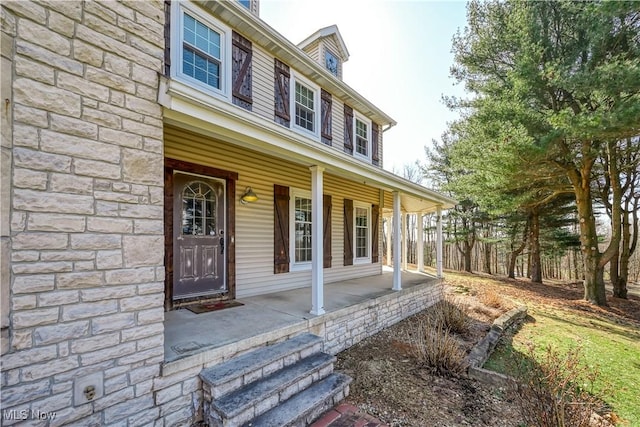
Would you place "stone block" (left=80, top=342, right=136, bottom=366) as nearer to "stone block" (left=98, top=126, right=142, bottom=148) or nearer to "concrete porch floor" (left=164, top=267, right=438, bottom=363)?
"concrete porch floor" (left=164, top=267, right=438, bottom=363)

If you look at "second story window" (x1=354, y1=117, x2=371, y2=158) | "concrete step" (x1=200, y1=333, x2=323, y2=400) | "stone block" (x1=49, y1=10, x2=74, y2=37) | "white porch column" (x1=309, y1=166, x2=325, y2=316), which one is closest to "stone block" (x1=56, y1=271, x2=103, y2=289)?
"concrete step" (x1=200, y1=333, x2=323, y2=400)

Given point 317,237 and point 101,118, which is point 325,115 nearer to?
point 317,237

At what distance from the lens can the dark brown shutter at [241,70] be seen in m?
4.96

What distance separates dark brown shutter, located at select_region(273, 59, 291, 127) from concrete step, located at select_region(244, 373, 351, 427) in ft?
15.3

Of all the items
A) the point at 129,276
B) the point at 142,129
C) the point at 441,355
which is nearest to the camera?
the point at 129,276

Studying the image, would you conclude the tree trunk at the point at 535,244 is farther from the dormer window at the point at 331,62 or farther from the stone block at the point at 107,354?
the stone block at the point at 107,354

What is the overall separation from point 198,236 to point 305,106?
12.4 feet

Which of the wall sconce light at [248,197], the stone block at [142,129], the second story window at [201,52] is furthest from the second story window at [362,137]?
the stone block at [142,129]

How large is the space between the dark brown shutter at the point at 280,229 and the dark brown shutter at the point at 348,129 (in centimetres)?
260

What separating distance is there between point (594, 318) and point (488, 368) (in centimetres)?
522

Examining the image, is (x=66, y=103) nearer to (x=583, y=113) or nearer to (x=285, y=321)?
(x=285, y=321)

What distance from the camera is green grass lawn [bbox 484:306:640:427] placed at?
3.45 meters

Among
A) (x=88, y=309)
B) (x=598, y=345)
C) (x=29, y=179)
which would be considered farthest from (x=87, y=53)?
(x=598, y=345)

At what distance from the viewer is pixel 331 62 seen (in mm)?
8133
